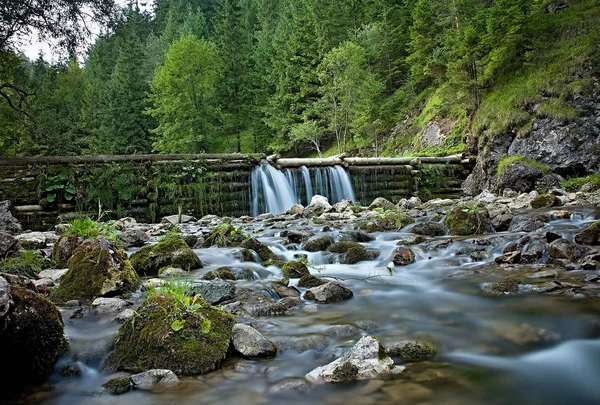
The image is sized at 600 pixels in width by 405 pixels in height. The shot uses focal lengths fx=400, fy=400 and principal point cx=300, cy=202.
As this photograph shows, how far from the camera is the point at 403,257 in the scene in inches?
263

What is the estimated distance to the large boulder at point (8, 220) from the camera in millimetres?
10863

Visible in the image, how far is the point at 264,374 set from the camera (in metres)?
2.86

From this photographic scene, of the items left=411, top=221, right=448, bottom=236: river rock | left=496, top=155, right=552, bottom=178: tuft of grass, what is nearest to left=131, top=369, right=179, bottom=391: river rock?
left=411, top=221, right=448, bottom=236: river rock

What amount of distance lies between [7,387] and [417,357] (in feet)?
9.26

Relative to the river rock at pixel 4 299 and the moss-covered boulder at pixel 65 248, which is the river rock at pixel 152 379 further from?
the moss-covered boulder at pixel 65 248

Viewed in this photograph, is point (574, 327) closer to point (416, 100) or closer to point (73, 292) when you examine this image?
point (73, 292)

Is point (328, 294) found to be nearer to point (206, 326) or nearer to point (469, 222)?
point (206, 326)

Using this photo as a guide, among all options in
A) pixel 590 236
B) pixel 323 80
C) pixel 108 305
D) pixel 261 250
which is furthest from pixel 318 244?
pixel 323 80

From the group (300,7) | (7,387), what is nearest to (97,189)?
(7,387)

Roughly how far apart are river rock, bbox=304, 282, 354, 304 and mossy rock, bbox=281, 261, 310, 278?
2.90ft

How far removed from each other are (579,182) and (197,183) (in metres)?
12.7

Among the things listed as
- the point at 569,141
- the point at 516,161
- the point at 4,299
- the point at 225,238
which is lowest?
the point at 225,238

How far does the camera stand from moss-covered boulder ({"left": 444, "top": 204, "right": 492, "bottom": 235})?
846cm

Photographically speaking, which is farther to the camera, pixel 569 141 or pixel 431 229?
pixel 569 141
